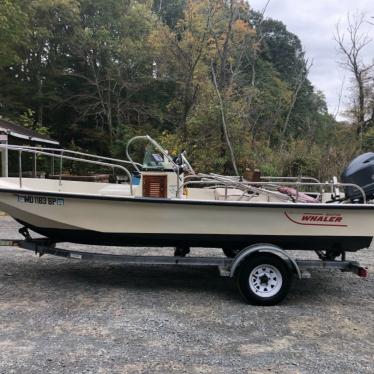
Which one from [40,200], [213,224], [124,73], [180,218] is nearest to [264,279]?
[213,224]

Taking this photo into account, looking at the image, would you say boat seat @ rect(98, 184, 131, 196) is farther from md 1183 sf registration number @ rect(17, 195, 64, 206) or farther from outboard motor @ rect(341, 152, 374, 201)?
outboard motor @ rect(341, 152, 374, 201)

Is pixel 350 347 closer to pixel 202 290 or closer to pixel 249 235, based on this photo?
pixel 249 235

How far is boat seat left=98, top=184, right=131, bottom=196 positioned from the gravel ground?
104cm

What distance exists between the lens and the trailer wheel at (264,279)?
4.79m

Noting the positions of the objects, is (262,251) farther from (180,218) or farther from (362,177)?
(362,177)

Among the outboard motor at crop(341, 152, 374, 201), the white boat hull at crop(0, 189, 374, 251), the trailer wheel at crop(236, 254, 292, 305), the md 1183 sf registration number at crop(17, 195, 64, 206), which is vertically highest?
the outboard motor at crop(341, 152, 374, 201)

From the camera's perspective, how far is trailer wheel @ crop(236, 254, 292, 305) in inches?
189

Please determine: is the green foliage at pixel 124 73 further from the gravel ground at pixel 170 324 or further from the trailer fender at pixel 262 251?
the trailer fender at pixel 262 251

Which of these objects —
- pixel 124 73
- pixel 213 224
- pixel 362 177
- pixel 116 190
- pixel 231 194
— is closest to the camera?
pixel 213 224

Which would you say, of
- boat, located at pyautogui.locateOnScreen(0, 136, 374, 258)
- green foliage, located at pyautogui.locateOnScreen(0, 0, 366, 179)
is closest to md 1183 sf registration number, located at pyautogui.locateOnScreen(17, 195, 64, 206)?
boat, located at pyautogui.locateOnScreen(0, 136, 374, 258)

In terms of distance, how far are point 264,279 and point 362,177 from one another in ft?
5.37

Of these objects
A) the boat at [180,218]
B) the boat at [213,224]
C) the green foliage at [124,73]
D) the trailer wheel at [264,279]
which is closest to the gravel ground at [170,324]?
the trailer wheel at [264,279]

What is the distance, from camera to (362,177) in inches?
206

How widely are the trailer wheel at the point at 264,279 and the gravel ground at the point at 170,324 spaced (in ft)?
0.42
